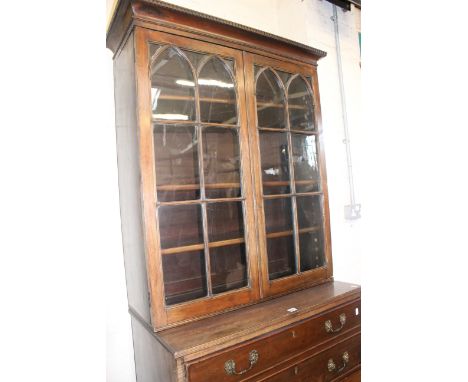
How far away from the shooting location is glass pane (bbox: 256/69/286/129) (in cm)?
148

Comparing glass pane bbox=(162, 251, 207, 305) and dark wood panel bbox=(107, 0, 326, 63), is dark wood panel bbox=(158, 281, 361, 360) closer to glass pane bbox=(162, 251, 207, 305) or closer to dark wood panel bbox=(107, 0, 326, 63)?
glass pane bbox=(162, 251, 207, 305)

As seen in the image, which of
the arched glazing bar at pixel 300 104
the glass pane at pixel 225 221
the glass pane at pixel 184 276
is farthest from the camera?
the arched glazing bar at pixel 300 104

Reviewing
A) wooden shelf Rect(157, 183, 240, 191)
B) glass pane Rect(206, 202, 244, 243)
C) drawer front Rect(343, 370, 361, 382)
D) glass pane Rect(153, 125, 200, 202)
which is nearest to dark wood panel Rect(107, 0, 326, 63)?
glass pane Rect(153, 125, 200, 202)

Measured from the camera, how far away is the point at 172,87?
1263 millimetres

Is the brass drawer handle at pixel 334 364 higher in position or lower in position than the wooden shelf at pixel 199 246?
lower

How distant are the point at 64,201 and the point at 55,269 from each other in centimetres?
10

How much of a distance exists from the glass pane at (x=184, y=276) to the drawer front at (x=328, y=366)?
17.7 inches

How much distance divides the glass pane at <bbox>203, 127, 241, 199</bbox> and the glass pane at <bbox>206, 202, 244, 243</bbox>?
50 mm

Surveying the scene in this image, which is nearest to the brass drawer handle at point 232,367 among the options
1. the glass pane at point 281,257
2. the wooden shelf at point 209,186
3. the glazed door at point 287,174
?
the glazed door at point 287,174

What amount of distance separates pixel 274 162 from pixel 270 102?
312mm

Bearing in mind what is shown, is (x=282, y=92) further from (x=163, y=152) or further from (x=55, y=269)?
(x=55, y=269)

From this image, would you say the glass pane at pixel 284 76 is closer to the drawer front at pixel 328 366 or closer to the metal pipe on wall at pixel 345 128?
the metal pipe on wall at pixel 345 128

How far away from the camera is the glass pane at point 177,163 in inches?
49.6

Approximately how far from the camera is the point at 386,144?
0.29m
